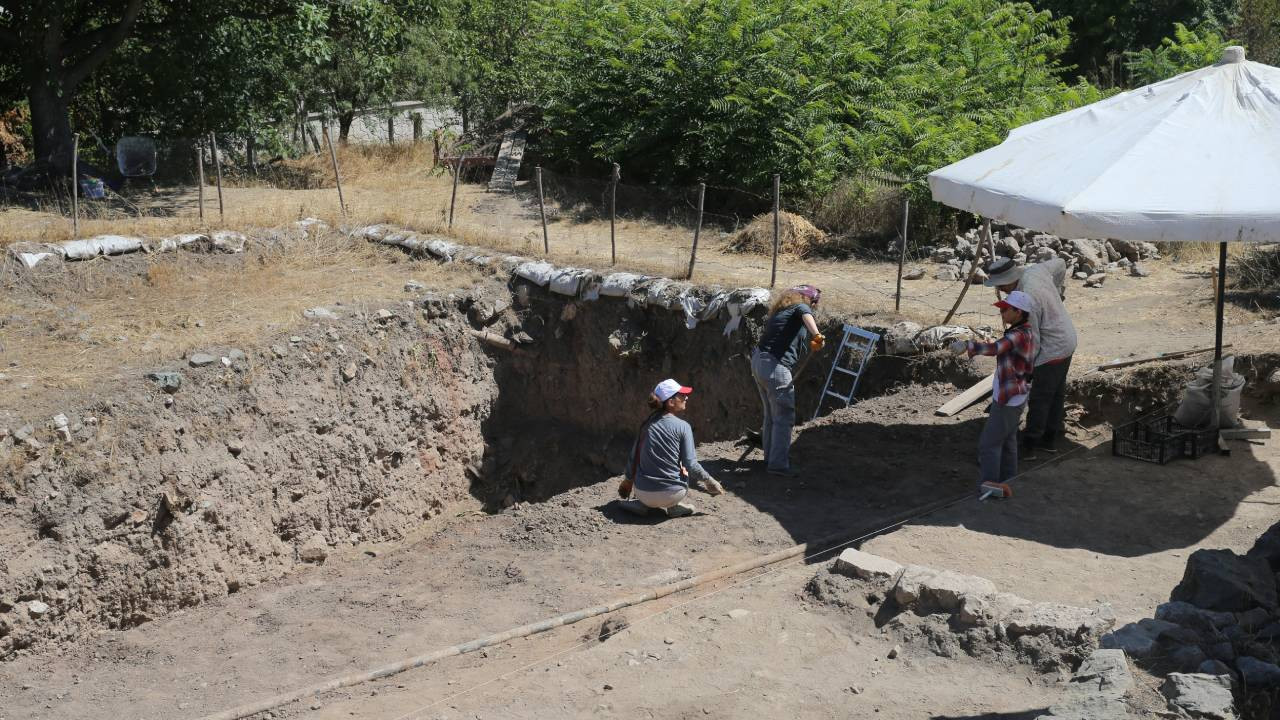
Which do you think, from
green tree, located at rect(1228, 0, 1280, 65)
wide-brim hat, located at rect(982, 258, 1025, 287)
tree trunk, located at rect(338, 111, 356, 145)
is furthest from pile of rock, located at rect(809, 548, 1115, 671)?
tree trunk, located at rect(338, 111, 356, 145)

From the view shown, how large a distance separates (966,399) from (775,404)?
2157 mm

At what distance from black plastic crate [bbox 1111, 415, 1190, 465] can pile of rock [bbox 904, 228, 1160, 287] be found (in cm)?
462

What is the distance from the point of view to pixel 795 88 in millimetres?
17297

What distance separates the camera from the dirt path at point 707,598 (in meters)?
A: 5.99

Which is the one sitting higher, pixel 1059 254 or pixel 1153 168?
pixel 1153 168

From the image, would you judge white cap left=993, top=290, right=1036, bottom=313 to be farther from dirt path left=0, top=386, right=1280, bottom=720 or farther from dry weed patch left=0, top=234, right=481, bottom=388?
dry weed patch left=0, top=234, right=481, bottom=388

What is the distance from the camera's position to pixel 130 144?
779 inches

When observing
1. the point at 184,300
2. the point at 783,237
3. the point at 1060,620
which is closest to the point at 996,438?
the point at 1060,620

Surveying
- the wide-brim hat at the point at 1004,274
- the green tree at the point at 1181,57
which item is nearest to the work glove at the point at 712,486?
the wide-brim hat at the point at 1004,274

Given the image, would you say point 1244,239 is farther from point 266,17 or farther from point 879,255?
point 266,17

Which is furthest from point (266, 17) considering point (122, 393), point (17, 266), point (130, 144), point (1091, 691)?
point (1091, 691)

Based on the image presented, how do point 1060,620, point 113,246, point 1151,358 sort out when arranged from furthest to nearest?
1. point 113,246
2. point 1151,358
3. point 1060,620

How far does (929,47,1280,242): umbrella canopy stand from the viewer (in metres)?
7.10

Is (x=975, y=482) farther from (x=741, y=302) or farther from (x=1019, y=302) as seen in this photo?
(x=741, y=302)
